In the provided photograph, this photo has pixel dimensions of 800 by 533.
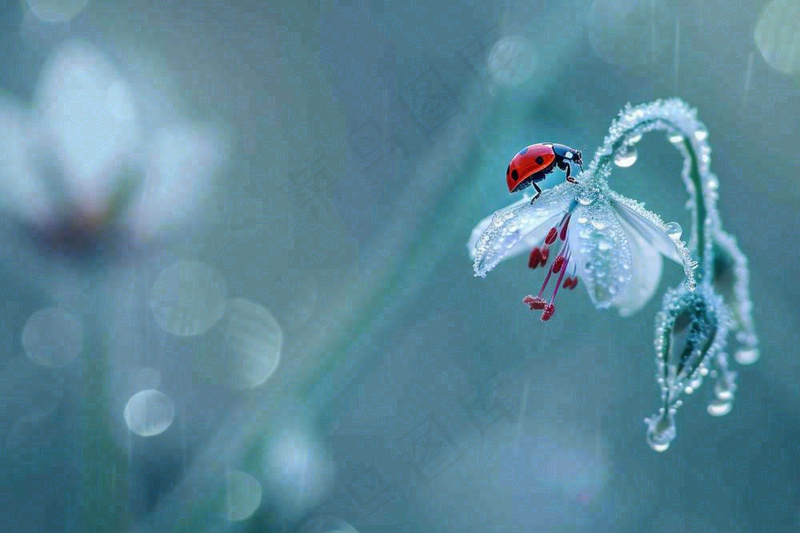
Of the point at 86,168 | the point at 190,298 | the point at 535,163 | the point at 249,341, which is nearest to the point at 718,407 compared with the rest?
the point at 535,163

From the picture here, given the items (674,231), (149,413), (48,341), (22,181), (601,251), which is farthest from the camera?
(48,341)

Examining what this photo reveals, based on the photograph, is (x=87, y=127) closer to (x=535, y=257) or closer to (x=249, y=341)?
(x=249, y=341)

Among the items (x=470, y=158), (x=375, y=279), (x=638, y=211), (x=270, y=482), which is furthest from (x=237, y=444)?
(x=638, y=211)

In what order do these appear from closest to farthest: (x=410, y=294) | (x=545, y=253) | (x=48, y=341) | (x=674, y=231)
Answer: (x=674, y=231) → (x=545, y=253) → (x=410, y=294) → (x=48, y=341)

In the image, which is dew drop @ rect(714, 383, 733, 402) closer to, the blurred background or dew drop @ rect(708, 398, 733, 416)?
dew drop @ rect(708, 398, 733, 416)

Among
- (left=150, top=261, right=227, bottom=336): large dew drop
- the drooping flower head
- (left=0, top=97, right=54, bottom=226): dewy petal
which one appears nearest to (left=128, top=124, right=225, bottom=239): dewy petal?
(left=0, top=97, right=54, bottom=226): dewy petal

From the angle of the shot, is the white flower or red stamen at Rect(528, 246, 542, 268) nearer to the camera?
the white flower
